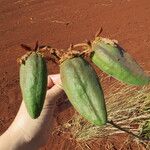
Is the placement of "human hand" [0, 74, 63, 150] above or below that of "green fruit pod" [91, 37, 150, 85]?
below

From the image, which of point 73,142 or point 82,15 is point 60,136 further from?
point 82,15

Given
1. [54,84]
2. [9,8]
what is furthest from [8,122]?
[9,8]

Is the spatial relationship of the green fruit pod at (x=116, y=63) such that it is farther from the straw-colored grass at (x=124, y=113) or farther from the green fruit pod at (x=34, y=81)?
the straw-colored grass at (x=124, y=113)

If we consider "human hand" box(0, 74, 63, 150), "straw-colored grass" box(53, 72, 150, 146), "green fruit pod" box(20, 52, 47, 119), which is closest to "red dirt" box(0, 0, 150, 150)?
"straw-colored grass" box(53, 72, 150, 146)

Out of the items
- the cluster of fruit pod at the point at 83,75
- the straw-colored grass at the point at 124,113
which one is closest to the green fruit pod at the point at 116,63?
the cluster of fruit pod at the point at 83,75

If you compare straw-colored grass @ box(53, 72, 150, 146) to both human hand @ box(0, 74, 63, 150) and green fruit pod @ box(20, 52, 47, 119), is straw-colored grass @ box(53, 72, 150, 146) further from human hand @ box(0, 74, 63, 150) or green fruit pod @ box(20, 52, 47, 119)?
green fruit pod @ box(20, 52, 47, 119)
